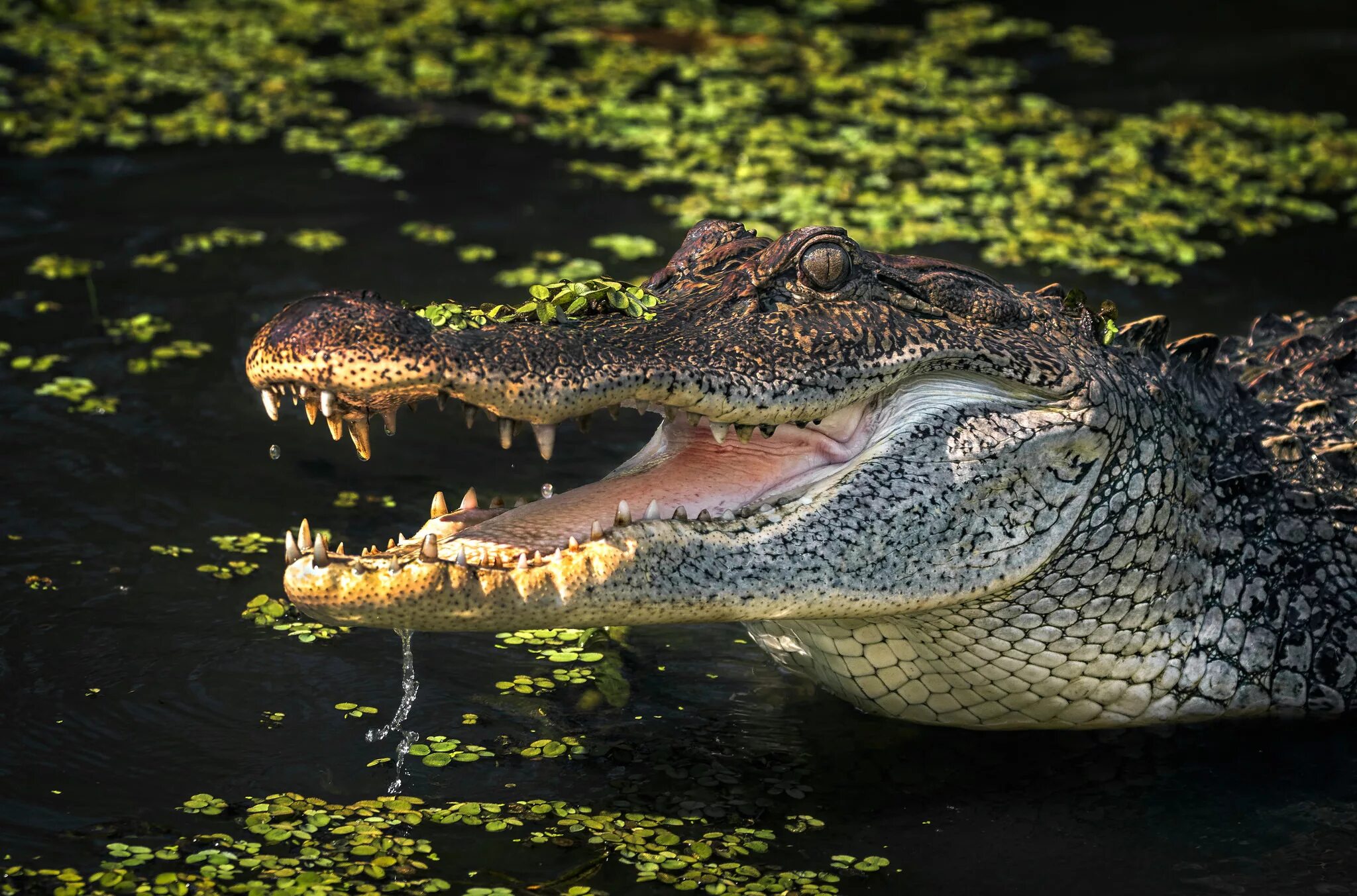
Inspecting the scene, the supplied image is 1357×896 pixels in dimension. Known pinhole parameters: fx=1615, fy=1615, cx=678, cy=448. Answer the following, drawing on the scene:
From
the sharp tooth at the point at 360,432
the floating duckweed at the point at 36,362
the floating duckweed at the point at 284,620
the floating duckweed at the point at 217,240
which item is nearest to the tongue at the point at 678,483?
the sharp tooth at the point at 360,432

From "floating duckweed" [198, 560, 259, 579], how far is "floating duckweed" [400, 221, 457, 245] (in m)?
3.03

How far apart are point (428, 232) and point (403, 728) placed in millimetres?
4191

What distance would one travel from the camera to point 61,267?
7.81 meters

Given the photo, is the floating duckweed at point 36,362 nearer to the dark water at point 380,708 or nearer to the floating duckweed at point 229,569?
the dark water at point 380,708

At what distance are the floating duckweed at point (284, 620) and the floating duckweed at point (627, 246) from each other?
3315mm

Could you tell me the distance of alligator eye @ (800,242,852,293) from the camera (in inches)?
178

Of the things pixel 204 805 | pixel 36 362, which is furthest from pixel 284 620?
pixel 36 362

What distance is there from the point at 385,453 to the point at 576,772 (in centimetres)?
235

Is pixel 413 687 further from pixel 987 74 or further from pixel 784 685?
pixel 987 74

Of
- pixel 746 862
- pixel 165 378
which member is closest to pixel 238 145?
pixel 165 378

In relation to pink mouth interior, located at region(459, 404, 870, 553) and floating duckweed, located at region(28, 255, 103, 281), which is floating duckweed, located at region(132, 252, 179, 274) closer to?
floating duckweed, located at region(28, 255, 103, 281)

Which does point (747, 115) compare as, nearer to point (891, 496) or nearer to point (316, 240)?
point (316, 240)

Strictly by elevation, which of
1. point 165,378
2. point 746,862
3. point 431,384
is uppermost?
point 431,384

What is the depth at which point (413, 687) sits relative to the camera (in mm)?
4902
